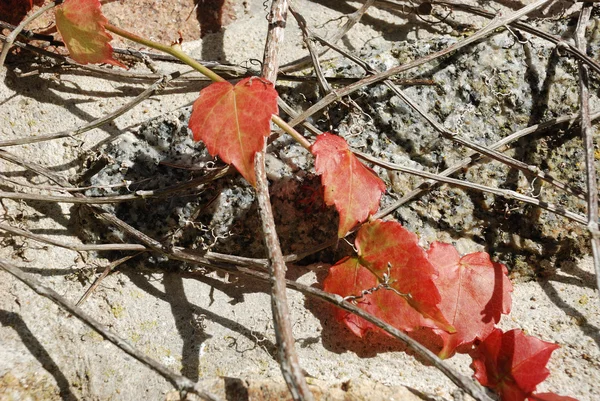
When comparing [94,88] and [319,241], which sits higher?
[94,88]

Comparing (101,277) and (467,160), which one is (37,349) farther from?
(467,160)

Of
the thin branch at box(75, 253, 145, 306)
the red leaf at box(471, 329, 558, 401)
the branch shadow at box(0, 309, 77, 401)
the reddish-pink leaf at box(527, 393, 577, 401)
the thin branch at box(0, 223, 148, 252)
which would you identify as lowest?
the reddish-pink leaf at box(527, 393, 577, 401)

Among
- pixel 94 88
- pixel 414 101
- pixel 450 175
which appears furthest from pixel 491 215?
pixel 94 88

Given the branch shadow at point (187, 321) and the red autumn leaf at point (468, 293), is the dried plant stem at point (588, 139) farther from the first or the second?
the branch shadow at point (187, 321)

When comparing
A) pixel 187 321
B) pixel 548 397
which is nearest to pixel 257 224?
pixel 187 321

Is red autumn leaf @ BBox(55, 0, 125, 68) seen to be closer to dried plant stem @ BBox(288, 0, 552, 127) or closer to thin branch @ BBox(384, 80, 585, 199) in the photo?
dried plant stem @ BBox(288, 0, 552, 127)

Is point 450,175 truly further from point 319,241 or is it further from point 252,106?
point 252,106

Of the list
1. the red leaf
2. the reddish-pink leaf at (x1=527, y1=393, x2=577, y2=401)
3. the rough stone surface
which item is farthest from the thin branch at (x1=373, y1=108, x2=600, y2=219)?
the reddish-pink leaf at (x1=527, y1=393, x2=577, y2=401)
